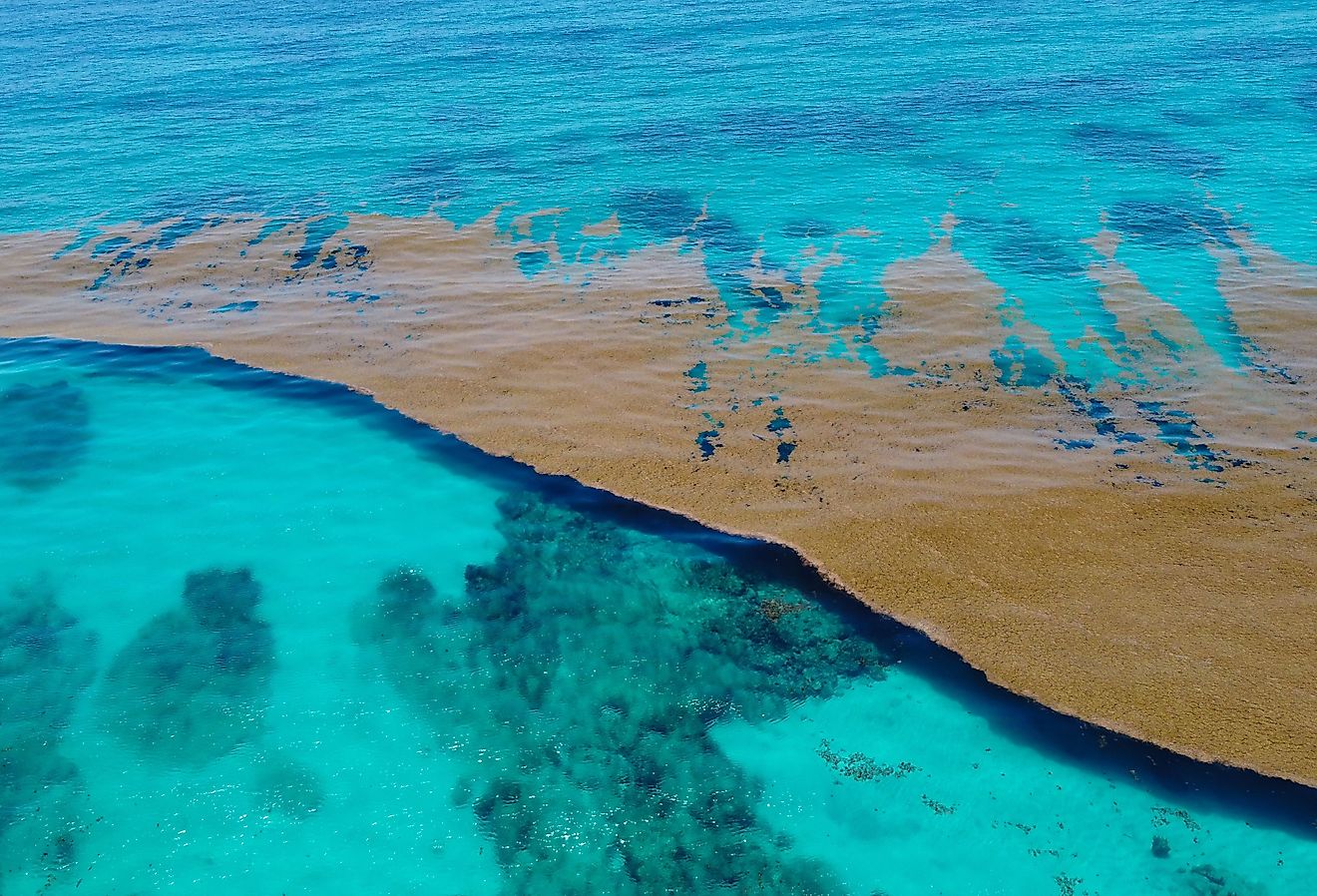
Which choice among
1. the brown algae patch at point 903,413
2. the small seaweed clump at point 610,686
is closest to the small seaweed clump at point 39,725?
the small seaweed clump at point 610,686

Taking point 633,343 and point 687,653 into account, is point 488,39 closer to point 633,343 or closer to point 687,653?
point 633,343

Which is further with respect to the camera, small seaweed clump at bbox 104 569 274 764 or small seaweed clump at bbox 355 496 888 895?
small seaweed clump at bbox 104 569 274 764

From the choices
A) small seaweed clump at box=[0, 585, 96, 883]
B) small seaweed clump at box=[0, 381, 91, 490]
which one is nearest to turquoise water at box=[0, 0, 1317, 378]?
small seaweed clump at box=[0, 381, 91, 490]

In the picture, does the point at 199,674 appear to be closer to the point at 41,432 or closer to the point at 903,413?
the point at 41,432

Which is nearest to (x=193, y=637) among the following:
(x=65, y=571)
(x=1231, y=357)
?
(x=65, y=571)

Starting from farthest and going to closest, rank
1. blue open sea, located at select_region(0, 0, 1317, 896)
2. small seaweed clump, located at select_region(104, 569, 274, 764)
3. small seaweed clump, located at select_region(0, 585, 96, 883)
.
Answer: small seaweed clump, located at select_region(104, 569, 274, 764) → small seaweed clump, located at select_region(0, 585, 96, 883) → blue open sea, located at select_region(0, 0, 1317, 896)

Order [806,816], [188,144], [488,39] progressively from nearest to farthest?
[806,816] → [188,144] → [488,39]

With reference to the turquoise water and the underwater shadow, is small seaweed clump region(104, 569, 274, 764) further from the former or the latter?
the turquoise water
